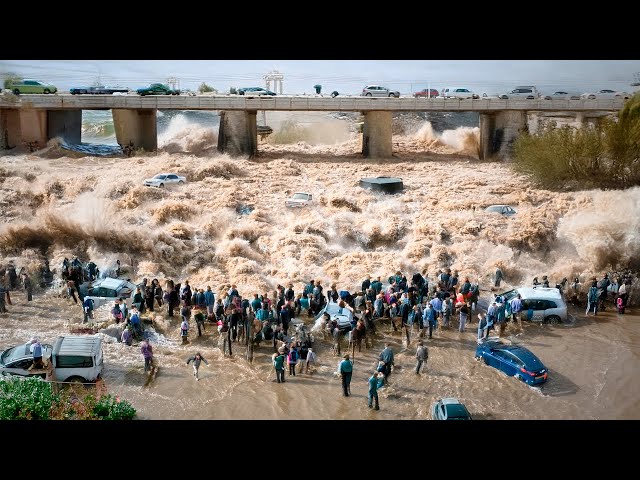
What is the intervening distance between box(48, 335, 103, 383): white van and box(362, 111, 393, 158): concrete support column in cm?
2293

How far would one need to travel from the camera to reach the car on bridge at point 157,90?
3422 cm

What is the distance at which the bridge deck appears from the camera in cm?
3275

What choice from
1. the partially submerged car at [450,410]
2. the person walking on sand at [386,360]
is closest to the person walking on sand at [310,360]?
the person walking on sand at [386,360]

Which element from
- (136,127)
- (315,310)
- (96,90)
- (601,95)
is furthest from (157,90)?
(601,95)

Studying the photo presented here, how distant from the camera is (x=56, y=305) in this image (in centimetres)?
1770

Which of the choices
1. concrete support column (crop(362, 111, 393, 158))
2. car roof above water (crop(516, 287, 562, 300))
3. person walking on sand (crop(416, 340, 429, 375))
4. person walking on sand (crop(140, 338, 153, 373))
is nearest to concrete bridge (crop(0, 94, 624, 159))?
concrete support column (crop(362, 111, 393, 158))

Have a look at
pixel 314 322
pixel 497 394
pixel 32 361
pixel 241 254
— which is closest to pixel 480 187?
pixel 241 254

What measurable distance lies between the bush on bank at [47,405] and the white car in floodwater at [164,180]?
14102mm

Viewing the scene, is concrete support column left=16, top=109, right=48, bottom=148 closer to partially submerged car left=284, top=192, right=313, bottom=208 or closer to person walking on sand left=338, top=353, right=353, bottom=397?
partially submerged car left=284, top=192, right=313, bottom=208

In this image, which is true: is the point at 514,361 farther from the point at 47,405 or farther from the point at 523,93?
the point at 523,93

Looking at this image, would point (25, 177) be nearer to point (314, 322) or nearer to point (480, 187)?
point (314, 322)

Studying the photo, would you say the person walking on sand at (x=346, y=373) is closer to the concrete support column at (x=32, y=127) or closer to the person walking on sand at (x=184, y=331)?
the person walking on sand at (x=184, y=331)

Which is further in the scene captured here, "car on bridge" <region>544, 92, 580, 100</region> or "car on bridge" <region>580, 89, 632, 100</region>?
"car on bridge" <region>544, 92, 580, 100</region>

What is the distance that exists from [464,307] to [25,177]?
61.6 ft
